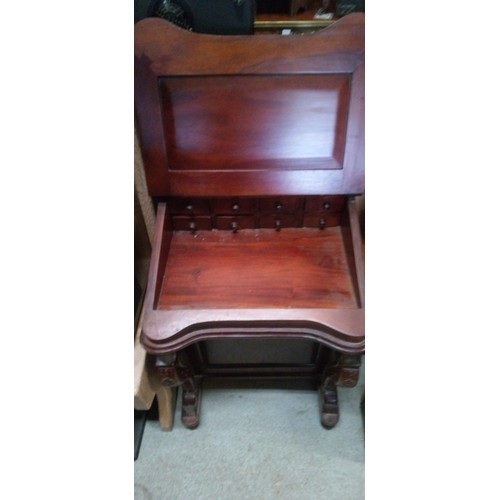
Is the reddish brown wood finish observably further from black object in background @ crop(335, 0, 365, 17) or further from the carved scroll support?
the carved scroll support

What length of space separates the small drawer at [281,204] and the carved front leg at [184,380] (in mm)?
390

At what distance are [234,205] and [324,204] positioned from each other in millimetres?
209

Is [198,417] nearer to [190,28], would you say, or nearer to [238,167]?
[238,167]

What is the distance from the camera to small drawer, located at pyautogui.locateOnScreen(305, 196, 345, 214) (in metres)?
0.93

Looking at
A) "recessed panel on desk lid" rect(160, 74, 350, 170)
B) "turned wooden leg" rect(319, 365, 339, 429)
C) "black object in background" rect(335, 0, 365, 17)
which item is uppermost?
"black object in background" rect(335, 0, 365, 17)

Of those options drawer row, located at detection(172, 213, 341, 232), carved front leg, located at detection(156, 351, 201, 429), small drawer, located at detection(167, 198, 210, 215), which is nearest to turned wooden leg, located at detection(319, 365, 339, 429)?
carved front leg, located at detection(156, 351, 201, 429)

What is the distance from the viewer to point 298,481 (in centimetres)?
114

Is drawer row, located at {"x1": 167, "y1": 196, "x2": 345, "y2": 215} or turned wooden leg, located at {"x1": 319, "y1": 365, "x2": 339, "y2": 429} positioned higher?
drawer row, located at {"x1": 167, "y1": 196, "x2": 345, "y2": 215}

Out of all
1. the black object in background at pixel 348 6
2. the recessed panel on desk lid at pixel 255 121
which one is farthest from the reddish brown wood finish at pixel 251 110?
the black object in background at pixel 348 6

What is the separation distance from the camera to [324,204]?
0.94 metres

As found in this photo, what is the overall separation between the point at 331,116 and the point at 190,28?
0.34 meters

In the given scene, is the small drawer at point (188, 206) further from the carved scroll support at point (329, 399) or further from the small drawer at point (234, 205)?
the carved scroll support at point (329, 399)

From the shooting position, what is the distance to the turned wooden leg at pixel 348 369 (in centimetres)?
89

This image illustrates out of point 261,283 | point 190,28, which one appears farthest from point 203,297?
point 190,28
